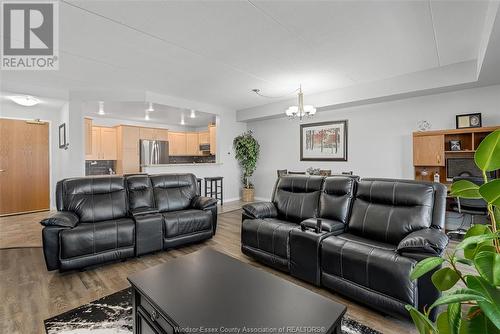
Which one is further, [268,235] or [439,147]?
[439,147]

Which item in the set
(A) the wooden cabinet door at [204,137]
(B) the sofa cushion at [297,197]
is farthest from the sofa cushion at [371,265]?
(A) the wooden cabinet door at [204,137]

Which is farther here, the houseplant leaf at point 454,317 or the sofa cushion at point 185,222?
the sofa cushion at point 185,222

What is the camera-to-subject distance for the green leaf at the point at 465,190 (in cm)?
92

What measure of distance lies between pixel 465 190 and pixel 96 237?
3138 mm

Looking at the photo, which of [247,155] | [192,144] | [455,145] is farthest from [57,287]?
[192,144]

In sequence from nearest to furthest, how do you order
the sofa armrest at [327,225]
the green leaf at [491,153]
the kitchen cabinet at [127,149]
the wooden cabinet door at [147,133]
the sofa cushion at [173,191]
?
the green leaf at [491,153] → the sofa armrest at [327,225] → the sofa cushion at [173,191] → the kitchen cabinet at [127,149] → the wooden cabinet door at [147,133]

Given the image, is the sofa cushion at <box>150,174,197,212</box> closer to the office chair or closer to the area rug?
the area rug

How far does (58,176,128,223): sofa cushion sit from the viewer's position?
10.0 ft

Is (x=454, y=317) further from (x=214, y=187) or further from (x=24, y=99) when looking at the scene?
(x=24, y=99)

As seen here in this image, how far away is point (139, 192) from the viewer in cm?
352

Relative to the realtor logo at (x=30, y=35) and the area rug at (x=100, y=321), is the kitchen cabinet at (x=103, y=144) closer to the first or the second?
the realtor logo at (x=30, y=35)

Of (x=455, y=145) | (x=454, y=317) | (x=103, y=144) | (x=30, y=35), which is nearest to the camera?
(x=454, y=317)

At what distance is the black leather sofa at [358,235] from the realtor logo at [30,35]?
290 centimetres

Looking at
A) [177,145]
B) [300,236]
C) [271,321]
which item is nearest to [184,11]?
[300,236]
